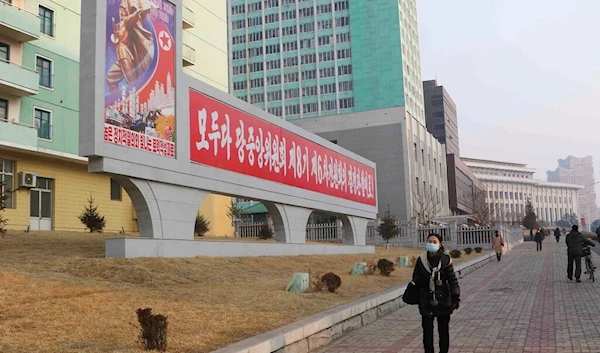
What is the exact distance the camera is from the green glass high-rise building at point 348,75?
7794 cm

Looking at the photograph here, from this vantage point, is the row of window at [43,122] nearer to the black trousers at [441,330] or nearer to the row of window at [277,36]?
the black trousers at [441,330]

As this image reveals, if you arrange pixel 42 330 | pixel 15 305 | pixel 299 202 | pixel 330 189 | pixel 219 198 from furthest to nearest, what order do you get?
pixel 219 198 → pixel 330 189 → pixel 299 202 → pixel 15 305 → pixel 42 330

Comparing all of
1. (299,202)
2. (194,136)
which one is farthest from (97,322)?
(299,202)

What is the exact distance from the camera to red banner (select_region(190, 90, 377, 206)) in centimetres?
1831

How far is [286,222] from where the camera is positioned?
2378cm

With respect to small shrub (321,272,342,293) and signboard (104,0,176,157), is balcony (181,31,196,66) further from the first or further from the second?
small shrub (321,272,342,293)

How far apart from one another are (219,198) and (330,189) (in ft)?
46.0

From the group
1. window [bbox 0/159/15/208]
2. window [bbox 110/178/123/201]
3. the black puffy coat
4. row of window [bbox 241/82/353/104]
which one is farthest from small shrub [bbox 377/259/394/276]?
row of window [bbox 241/82/353/104]

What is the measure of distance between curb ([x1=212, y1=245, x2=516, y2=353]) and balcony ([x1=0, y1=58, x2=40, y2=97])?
21.0m

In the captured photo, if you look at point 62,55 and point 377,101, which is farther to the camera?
point 377,101

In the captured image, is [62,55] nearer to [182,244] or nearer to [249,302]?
[182,244]

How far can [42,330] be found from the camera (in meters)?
7.68

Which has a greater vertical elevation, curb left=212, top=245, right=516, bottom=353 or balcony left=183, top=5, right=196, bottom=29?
balcony left=183, top=5, right=196, bottom=29

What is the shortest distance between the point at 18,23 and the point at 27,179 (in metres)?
7.24
